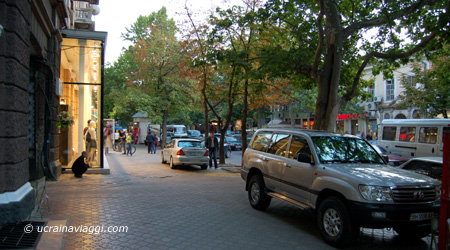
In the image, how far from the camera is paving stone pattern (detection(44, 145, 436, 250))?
17.7 ft

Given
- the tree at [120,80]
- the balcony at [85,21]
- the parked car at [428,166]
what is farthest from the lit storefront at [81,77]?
the tree at [120,80]

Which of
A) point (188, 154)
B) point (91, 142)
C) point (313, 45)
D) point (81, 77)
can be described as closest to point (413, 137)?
point (313, 45)

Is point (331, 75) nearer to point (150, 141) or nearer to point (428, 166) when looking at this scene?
point (428, 166)

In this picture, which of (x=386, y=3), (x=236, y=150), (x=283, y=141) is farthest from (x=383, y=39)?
(x=236, y=150)

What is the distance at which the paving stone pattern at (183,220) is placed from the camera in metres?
5.40

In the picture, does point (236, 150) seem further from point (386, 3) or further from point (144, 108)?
point (386, 3)

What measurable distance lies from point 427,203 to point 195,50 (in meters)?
14.9

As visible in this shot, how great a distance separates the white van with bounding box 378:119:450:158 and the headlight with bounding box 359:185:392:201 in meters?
10.3

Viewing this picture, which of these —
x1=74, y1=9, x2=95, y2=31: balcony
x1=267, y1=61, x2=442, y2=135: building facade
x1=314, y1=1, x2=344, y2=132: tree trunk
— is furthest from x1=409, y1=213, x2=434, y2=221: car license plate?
x1=267, y1=61, x2=442, y2=135: building facade

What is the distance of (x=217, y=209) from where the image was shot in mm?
7699

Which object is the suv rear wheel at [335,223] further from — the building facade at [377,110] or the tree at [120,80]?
the tree at [120,80]

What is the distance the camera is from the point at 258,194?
7.72m

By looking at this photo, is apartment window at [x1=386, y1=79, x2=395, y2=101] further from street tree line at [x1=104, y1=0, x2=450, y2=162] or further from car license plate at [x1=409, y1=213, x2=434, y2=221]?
car license plate at [x1=409, y1=213, x2=434, y2=221]

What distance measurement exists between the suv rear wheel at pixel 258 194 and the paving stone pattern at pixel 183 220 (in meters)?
0.18
